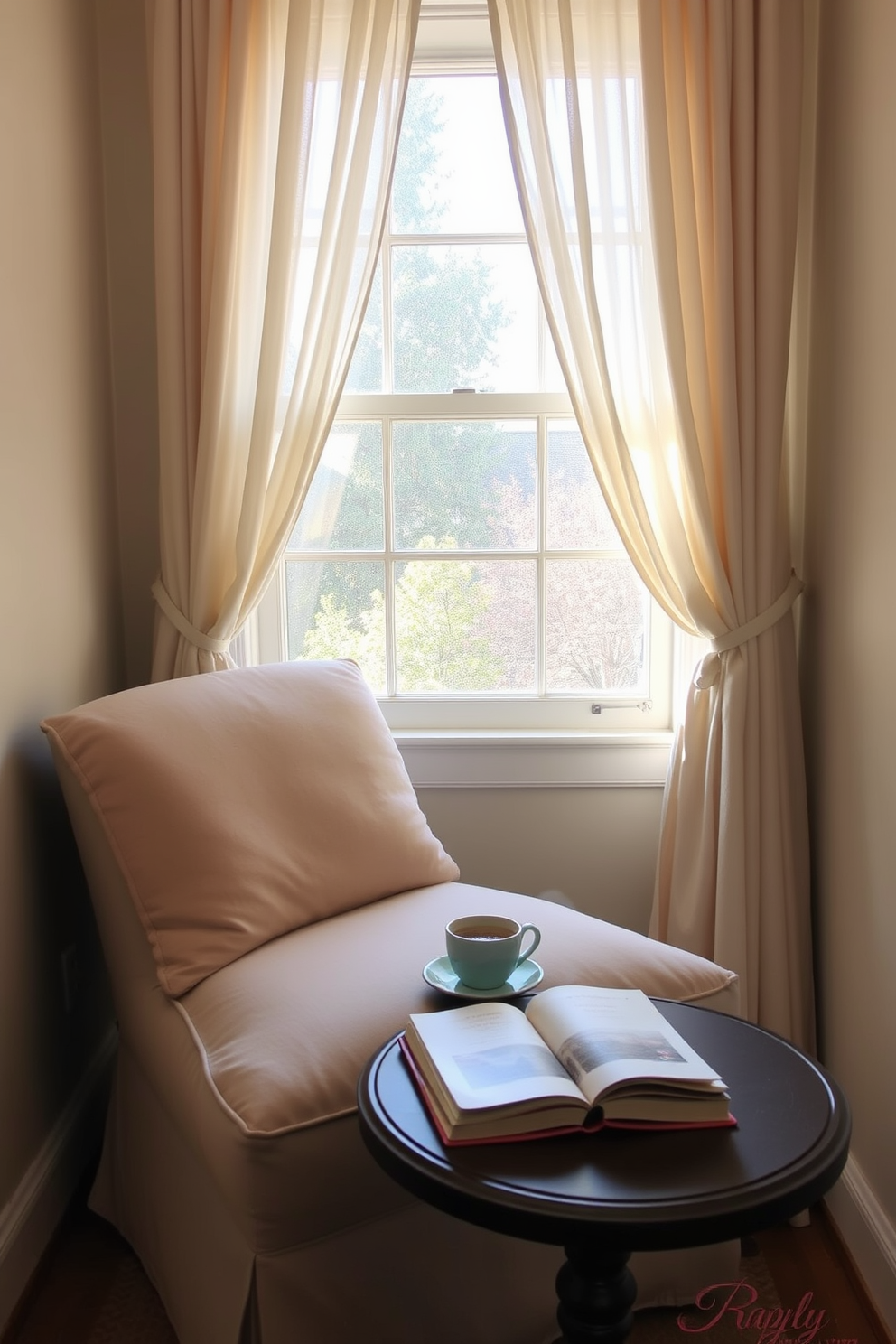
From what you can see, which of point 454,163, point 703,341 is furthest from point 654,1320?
point 454,163

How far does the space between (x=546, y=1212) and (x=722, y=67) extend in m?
1.95

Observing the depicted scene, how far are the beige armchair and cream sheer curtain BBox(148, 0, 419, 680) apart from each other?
0.36 metres

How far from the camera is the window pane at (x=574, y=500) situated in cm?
237

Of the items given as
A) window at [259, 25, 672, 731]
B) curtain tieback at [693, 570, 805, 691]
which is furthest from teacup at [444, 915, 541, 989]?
window at [259, 25, 672, 731]

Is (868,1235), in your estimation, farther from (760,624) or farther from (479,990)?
(760,624)

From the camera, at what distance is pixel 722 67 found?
1.99 meters

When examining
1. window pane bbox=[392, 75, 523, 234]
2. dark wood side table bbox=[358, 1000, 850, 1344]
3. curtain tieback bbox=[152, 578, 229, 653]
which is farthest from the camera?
window pane bbox=[392, 75, 523, 234]

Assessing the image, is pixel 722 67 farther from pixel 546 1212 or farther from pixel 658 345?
pixel 546 1212

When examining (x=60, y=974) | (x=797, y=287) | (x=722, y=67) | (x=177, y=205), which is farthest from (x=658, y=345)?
(x=60, y=974)

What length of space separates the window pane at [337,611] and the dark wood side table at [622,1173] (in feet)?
4.28

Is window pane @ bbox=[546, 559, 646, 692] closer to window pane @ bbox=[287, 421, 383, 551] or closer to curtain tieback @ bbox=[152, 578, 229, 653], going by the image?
window pane @ bbox=[287, 421, 383, 551]

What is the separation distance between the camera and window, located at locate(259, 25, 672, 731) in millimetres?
2320

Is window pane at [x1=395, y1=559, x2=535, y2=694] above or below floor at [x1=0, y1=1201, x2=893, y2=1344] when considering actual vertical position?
above

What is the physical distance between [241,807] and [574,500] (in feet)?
3.62
